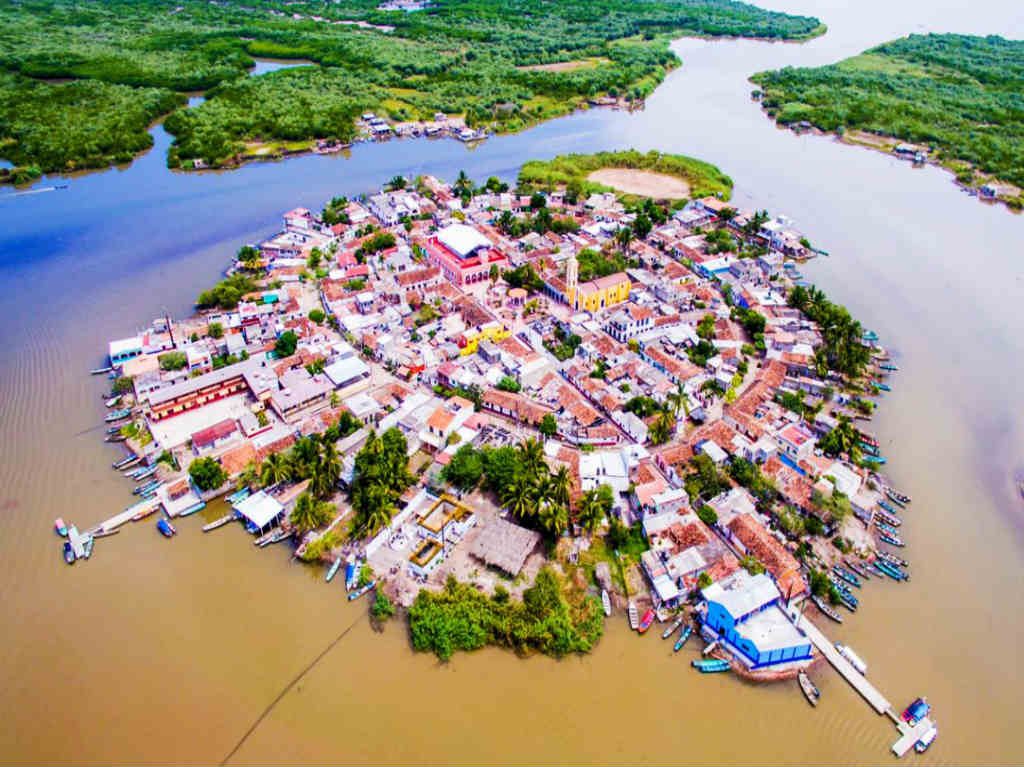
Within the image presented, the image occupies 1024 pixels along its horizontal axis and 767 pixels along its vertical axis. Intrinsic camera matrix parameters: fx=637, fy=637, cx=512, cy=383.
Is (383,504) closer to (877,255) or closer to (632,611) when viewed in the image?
(632,611)

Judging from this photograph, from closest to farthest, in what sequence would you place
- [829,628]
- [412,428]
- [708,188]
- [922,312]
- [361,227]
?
[829,628] → [412,428] → [922,312] → [361,227] → [708,188]

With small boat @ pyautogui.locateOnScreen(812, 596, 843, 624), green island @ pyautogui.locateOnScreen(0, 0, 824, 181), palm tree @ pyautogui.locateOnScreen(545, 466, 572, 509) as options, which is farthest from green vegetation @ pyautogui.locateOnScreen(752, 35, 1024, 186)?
palm tree @ pyautogui.locateOnScreen(545, 466, 572, 509)

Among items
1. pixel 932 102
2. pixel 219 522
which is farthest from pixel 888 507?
pixel 932 102

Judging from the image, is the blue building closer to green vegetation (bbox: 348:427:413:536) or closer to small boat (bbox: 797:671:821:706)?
small boat (bbox: 797:671:821:706)

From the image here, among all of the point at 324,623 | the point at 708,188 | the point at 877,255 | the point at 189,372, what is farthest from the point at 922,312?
the point at 189,372

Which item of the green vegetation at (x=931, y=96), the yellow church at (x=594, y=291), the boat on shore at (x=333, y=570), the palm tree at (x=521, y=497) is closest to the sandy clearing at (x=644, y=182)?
the yellow church at (x=594, y=291)

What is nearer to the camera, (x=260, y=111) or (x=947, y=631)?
(x=947, y=631)

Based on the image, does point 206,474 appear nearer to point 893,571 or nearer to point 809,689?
point 809,689
